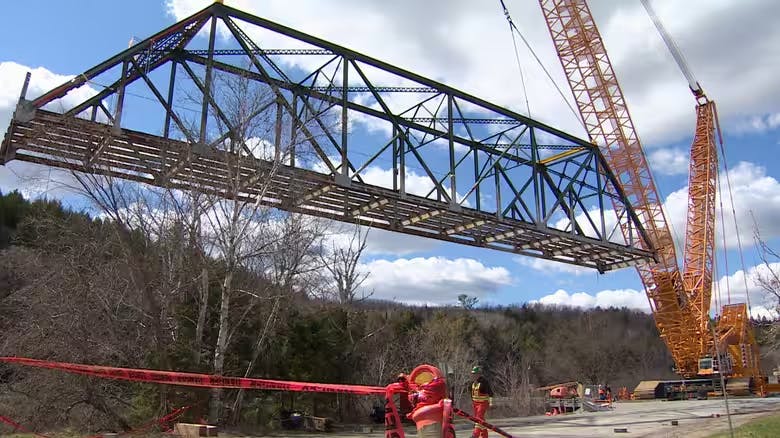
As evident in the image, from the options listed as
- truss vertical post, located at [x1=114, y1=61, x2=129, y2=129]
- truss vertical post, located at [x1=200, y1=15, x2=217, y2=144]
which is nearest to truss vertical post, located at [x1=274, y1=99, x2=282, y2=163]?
truss vertical post, located at [x1=200, y1=15, x2=217, y2=144]

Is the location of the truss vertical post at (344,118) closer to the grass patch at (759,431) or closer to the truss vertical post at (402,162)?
the truss vertical post at (402,162)

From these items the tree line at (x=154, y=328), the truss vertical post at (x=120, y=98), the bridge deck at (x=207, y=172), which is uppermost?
the truss vertical post at (x=120, y=98)

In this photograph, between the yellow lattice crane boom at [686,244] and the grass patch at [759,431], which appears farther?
the yellow lattice crane boom at [686,244]

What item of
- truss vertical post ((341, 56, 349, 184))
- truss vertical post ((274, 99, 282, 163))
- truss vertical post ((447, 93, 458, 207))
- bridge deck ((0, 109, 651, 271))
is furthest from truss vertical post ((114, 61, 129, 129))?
truss vertical post ((447, 93, 458, 207))

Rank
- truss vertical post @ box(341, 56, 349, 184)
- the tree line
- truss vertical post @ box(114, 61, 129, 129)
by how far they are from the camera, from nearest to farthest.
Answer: the tree line
truss vertical post @ box(114, 61, 129, 129)
truss vertical post @ box(341, 56, 349, 184)

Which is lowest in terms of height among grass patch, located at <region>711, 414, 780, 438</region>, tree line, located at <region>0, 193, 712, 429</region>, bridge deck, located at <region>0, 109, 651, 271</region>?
grass patch, located at <region>711, 414, 780, 438</region>

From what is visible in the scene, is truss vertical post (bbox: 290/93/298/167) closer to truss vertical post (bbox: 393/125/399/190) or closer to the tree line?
the tree line

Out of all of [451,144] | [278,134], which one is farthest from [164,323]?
[451,144]

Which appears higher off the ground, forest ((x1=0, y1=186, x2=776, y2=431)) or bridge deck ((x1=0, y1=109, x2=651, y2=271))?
bridge deck ((x1=0, y1=109, x2=651, y2=271))

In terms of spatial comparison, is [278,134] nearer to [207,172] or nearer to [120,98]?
[207,172]

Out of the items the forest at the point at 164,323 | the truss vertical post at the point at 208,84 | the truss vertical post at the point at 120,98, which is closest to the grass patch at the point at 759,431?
the forest at the point at 164,323

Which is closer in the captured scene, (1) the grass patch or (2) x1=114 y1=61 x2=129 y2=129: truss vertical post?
(1) the grass patch

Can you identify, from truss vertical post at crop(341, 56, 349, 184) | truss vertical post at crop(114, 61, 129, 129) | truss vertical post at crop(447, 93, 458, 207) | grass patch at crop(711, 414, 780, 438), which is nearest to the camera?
grass patch at crop(711, 414, 780, 438)

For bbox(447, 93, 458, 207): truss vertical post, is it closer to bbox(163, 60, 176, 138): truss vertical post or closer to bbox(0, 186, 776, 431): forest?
bbox(0, 186, 776, 431): forest
